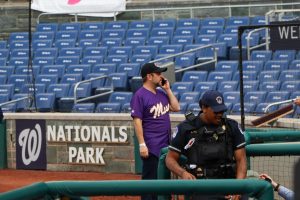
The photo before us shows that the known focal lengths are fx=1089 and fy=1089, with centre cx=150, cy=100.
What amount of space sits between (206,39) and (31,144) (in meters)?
5.43

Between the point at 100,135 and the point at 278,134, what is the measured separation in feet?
30.5

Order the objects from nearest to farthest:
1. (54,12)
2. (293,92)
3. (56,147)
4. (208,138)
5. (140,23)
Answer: (208,138) < (293,92) < (56,147) < (140,23) < (54,12)

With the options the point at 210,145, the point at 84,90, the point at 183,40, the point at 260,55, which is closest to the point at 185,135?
the point at 210,145

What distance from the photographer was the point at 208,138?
7.54 meters

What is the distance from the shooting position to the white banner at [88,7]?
1046 inches

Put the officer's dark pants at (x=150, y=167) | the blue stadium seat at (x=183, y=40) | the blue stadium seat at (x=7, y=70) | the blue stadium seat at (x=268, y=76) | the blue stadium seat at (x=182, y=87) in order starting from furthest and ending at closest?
the blue stadium seat at (x=7, y=70) < the blue stadium seat at (x=183, y=40) < the blue stadium seat at (x=182, y=87) < the blue stadium seat at (x=268, y=76) < the officer's dark pants at (x=150, y=167)

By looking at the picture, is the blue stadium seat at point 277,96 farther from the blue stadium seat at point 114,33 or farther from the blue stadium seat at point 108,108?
the blue stadium seat at point 114,33

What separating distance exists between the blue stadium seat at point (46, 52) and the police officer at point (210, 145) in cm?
1711

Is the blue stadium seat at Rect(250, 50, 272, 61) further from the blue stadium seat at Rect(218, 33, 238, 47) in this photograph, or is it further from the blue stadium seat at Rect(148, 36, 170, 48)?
the blue stadium seat at Rect(148, 36, 170, 48)

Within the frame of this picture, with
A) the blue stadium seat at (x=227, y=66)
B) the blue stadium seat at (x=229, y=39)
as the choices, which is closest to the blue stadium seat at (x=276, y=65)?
the blue stadium seat at (x=227, y=66)

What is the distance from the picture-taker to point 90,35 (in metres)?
25.0

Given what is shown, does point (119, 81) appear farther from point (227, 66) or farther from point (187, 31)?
point (227, 66)

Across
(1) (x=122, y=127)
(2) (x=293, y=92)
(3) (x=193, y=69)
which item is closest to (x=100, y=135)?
(1) (x=122, y=127)

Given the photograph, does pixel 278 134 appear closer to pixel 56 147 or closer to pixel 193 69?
A: pixel 56 147
